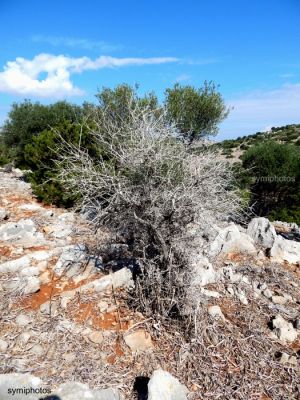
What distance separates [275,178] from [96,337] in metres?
17.0

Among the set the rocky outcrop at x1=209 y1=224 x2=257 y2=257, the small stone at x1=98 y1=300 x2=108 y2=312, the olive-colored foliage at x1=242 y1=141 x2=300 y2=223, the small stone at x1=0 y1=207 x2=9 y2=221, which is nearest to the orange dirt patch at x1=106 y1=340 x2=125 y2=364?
the small stone at x1=98 y1=300 x2=108 y2=312

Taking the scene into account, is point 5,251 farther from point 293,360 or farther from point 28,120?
point 28,120

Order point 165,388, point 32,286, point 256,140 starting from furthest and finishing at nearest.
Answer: point 256,140 < point 32,286 < point 165,388

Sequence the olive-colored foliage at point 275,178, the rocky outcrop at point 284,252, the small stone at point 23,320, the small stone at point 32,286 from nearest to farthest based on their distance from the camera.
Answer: the small stone at point 23,320 < the small stone at point 32,286 < the rocky outcrop at point 284,252 < the olive-colored foliage at point 275,178

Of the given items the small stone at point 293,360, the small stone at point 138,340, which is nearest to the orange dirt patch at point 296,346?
the small stone at point 293,360

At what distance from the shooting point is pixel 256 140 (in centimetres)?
4347

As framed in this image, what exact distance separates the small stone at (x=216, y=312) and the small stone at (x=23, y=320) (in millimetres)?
1885

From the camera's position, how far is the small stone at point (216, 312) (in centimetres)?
360

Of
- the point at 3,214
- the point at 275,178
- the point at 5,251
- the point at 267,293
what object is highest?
the point at 3,214

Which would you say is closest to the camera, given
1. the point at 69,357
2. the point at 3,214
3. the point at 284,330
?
the point at 69,357

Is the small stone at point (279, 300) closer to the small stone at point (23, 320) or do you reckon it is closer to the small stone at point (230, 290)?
the small stone at point (230, 290)

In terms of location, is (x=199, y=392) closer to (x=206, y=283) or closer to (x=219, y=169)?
(x=206, y=283)

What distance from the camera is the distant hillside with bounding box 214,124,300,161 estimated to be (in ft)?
121

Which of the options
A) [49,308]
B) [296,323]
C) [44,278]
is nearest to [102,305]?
[49,308]
